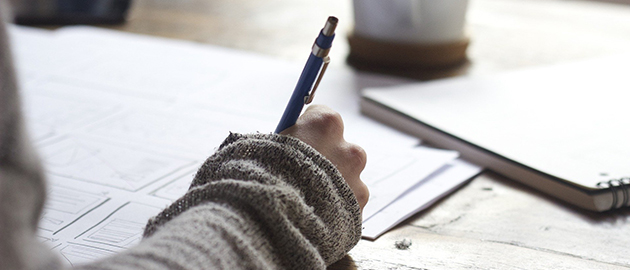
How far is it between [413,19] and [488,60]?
154 mm

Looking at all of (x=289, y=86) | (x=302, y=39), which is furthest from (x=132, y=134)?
(x=302, y=39)

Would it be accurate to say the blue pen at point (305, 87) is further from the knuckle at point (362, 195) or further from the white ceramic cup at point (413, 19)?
the white ceramic cup at point (413, 19)

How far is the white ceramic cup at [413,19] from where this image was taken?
825mm

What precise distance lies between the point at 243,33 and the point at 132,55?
22 cm

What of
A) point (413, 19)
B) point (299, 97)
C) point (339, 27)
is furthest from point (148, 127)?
point (339, 27)

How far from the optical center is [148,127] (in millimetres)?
645

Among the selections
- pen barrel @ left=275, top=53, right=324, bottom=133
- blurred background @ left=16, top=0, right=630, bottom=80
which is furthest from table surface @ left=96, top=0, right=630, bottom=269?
pen barrel @ left=275, top=53, right=324, bottom=133

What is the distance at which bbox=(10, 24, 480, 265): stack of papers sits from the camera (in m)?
0.46

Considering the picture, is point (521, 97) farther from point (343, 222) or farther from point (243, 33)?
point (243, 33)

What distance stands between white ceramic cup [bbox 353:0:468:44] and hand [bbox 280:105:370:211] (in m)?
0.44

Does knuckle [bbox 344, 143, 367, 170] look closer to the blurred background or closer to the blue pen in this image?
the blue pen

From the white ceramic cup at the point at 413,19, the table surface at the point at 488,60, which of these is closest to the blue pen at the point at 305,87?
the table surface at the point at 488,60

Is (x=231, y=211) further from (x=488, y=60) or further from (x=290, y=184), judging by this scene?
(x=488, y=60)

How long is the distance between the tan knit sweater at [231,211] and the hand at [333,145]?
3 centimetres
